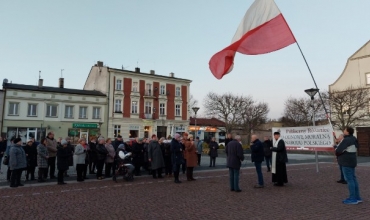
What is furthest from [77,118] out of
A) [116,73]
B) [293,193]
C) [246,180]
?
[293,193]

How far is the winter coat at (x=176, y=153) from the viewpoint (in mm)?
11836

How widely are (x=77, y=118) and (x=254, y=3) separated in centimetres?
3591

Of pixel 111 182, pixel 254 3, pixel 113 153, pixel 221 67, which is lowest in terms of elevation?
pixel 111 182

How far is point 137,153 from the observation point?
1366 centimetres

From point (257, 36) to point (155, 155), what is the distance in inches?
250

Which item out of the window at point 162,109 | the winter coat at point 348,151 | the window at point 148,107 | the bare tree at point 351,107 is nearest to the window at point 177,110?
the window at point 162,109

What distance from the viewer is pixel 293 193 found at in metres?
8.96

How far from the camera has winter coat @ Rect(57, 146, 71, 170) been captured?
432 inches

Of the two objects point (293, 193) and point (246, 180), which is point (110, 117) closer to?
point (246, 180)

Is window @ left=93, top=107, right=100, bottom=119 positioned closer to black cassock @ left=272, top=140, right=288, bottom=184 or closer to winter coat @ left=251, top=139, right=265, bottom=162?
winter coat @ left=251, top=139, right=265, bottom=162

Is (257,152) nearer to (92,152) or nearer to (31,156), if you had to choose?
(92,152)

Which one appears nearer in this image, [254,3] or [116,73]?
[254,3]

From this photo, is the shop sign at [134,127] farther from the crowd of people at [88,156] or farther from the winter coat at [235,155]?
the winter coat at [235,155]

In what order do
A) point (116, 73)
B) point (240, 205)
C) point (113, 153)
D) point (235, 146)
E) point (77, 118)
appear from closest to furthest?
point (240, 205)
point (235, 146)
point (113, 153)
point (77, 118)
point (116, 73)
